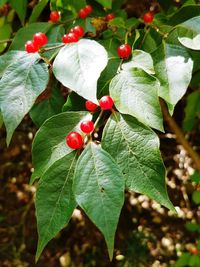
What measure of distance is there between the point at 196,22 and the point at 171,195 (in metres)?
1.44

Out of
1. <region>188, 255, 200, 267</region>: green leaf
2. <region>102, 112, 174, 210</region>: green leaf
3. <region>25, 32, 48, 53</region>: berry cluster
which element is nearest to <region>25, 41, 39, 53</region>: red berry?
<region>25, 32, 48, 53</region>: berry cluster

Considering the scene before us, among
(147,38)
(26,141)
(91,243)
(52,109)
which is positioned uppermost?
(147,38)

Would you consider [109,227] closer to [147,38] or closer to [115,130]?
[115,130]

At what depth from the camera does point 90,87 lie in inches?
25.7

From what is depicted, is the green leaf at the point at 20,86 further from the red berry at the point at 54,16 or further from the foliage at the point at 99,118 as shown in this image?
the red berry at the point at 54,16

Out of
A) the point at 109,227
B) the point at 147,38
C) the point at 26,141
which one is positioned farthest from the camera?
the point at 26,141

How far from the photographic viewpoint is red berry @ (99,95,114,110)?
696mm

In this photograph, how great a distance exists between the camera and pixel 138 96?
2.22 ft

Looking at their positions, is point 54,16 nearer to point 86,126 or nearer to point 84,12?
point 84,12

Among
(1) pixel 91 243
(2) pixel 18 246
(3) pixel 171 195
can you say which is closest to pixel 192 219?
(3) pixel 171 195

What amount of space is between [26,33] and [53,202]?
467mm

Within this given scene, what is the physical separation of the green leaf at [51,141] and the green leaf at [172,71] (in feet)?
0.55

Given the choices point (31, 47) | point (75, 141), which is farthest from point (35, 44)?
point (75, 141)

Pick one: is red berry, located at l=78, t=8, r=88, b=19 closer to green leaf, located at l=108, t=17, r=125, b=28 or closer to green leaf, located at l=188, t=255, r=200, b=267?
green leaf, located at l=108, t=17, r=125, b=28
